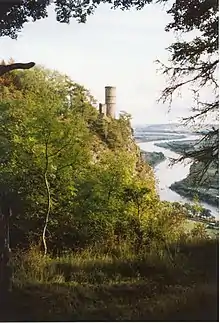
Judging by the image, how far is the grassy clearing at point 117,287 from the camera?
41.9 inches

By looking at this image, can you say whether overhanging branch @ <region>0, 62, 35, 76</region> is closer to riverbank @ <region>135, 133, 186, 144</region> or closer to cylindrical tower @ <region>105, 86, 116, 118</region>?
cylindrical tower @ <region>105, 86, 116, 118</region>

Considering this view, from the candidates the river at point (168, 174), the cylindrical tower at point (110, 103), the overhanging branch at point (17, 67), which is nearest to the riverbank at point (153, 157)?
the river at point (168, 174)

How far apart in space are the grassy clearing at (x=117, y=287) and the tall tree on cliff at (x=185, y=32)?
0.29 m

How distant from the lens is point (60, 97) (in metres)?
1.14

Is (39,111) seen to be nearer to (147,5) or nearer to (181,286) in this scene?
(147,5)

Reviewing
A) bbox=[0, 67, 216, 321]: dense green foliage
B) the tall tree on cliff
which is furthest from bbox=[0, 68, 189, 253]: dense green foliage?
the tall tree on cliff

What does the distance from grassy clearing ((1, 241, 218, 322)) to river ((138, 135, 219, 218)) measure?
0.13m

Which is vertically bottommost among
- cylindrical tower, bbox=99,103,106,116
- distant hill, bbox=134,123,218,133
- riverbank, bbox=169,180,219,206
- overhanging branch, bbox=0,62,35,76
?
riverbank, bbox=169,180,219,206

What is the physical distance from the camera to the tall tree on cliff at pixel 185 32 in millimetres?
1123

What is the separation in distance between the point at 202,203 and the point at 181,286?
0.72 feet

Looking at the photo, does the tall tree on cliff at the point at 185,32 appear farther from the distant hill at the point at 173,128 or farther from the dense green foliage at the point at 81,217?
the dense green foliage at the point at 81,217

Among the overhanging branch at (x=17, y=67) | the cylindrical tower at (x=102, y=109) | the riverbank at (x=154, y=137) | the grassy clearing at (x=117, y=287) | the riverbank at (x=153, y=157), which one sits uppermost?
the overhanging branch at (x=17, y=67)

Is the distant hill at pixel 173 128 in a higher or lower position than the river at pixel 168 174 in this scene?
higher

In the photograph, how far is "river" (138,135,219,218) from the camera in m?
1.11
